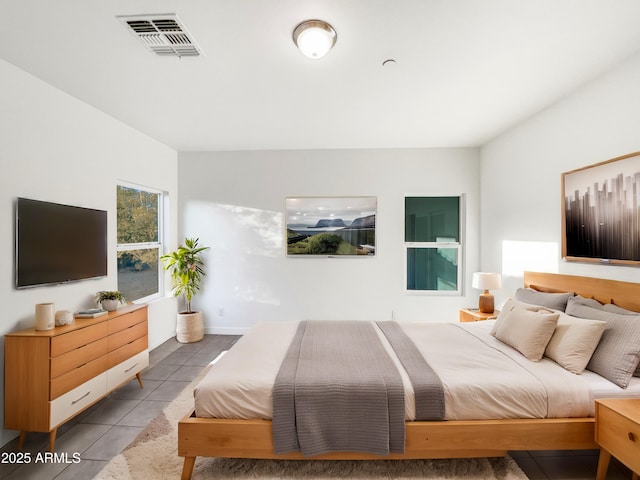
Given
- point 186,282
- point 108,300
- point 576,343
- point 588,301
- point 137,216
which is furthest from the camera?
point 186,282

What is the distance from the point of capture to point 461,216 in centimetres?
446

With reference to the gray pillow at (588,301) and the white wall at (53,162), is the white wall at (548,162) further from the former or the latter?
the white wall at (53,162)

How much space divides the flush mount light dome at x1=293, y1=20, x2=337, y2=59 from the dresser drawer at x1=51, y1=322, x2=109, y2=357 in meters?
2.55

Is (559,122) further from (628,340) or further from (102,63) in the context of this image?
(102,63)

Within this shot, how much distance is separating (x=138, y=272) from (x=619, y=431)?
4.55m

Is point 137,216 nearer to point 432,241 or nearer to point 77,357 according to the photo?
point 77,357

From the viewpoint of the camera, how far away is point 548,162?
3.00 m

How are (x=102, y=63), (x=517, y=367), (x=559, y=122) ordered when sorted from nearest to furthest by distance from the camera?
(x=517, y=367)
(x=102, y=63)
(x=559, y=122)

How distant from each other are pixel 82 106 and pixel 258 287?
287 centimetres

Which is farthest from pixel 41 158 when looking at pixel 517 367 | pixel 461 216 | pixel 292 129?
pixel 461 216


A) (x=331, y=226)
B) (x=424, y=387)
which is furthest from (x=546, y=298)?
(x=331, y=226)

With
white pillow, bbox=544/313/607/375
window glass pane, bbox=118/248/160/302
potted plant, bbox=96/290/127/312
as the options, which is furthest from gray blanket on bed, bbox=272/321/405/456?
window glass pane, bbox=118/248/160/302

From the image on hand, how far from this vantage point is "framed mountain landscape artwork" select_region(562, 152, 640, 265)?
7.14 feet

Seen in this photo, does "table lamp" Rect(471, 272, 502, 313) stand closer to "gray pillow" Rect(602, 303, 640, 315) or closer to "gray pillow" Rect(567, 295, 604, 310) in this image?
"gray pillow" Rect(567, 295, 604, 310)
